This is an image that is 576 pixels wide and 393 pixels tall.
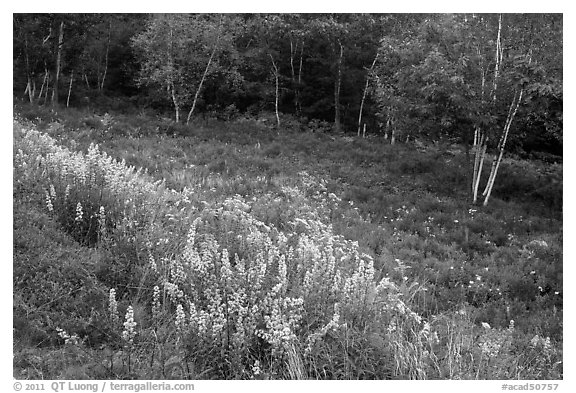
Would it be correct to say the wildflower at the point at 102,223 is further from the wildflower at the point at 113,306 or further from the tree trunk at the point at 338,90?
the tree trunk at the point at 338,90

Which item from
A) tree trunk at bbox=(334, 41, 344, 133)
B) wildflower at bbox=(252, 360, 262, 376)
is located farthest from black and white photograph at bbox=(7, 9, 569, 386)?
tree trunk at bbox=(334, 41, 344, 133)

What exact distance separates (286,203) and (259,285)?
646cm

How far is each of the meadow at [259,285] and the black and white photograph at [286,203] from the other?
3 cm

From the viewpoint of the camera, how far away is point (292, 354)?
3.55 m

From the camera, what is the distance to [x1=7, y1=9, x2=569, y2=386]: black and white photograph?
3783mm

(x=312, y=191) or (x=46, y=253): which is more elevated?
(x=46, y=253)

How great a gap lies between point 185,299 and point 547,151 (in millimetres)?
21397

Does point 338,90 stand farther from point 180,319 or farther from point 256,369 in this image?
point 256,369

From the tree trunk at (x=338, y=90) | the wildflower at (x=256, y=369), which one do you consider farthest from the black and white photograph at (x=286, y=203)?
the tree trunk at (x=338, y=90)

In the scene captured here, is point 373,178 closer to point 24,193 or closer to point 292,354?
point 24,193

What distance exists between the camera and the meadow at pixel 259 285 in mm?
3662

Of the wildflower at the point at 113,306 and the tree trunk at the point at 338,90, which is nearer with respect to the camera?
the wildflower at the point at 113,306

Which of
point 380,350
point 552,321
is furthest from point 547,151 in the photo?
point 380,350

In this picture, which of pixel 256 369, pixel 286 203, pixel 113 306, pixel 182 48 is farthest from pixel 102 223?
pixel 182 48
